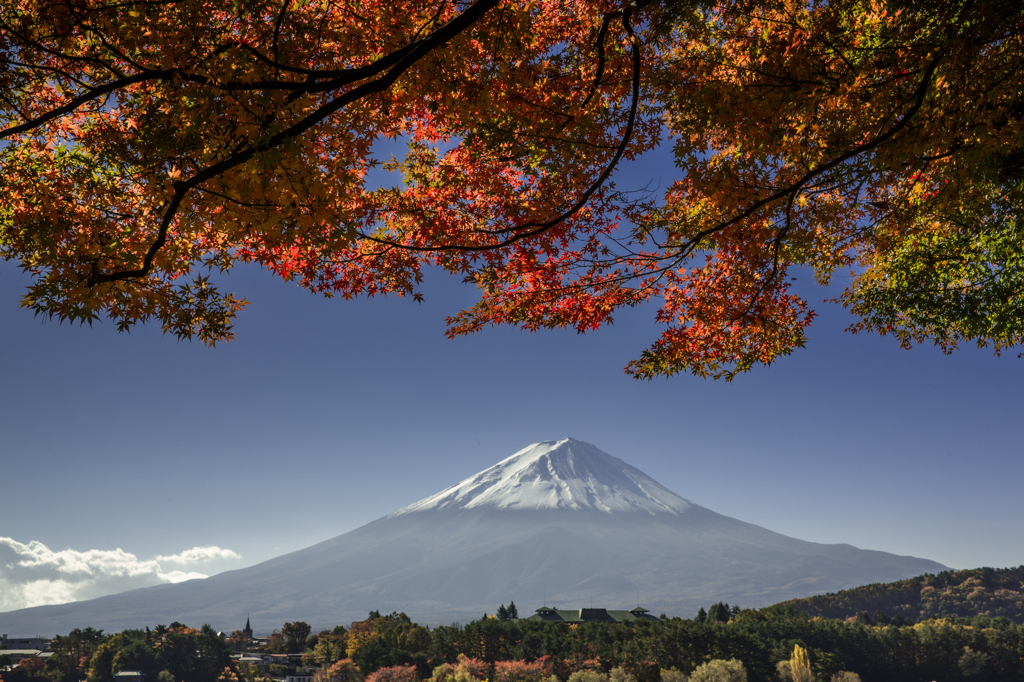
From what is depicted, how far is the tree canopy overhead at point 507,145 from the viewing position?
3.54m

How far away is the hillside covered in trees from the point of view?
272ft

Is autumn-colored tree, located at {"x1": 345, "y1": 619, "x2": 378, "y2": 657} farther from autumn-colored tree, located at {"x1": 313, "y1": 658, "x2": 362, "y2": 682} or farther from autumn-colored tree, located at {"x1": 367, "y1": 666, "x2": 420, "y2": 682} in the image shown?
autumn-colored tree, located at {"x1": 367, "y1": 666, "x2": 420, "y2": 682}

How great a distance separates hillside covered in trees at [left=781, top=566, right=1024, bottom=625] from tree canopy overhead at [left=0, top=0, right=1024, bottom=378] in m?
88.7

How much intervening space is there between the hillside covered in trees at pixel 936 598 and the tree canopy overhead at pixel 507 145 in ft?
291

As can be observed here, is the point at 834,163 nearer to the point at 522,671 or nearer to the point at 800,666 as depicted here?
the point at 522,671

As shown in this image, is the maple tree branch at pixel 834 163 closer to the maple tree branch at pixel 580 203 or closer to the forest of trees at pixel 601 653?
the maple tree branch at pixel 580 203

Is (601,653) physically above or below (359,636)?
below

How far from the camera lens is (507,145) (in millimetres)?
4797

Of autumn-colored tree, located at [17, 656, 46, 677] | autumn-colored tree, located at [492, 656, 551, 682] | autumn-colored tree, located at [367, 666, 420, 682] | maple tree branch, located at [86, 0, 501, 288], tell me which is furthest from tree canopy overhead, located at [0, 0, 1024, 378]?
autumn-colored tree, located at [17, 656, 46, 677]

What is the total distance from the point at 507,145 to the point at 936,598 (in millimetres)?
112129

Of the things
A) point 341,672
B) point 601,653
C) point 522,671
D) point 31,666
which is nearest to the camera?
point 522,671

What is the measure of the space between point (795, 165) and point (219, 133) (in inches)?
182

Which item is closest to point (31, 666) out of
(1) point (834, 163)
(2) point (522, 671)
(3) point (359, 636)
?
(3) point (359, 636)

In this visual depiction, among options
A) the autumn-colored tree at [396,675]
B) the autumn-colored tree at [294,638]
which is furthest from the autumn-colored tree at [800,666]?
the autumn-colored tree at [294,638]
